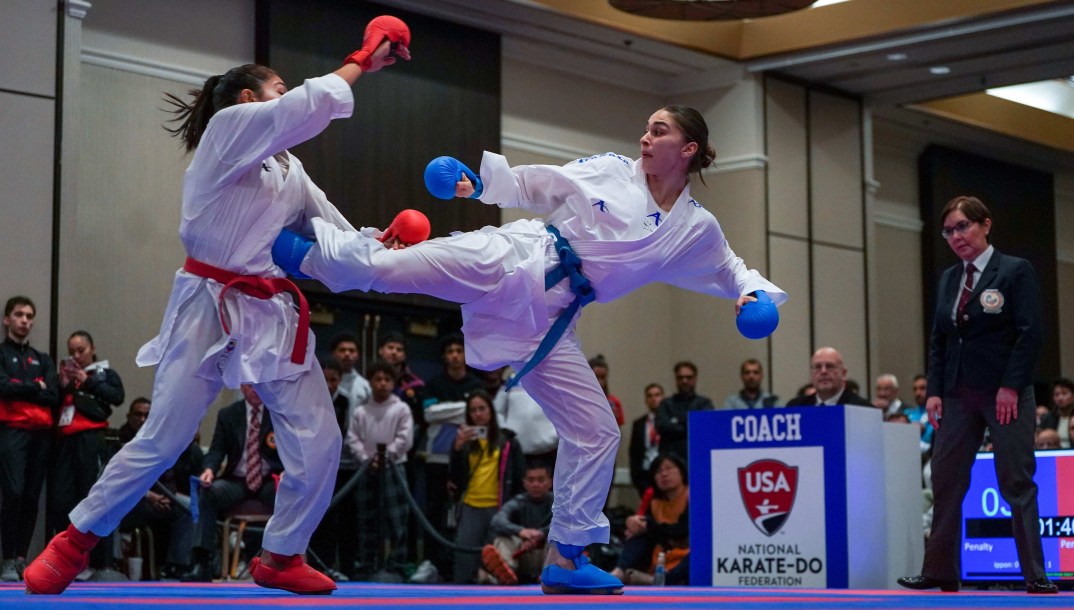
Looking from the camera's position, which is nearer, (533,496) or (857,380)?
(533,496)

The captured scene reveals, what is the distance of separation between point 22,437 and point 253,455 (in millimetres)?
1202

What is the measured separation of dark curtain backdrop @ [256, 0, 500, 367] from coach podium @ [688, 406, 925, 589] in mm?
3947

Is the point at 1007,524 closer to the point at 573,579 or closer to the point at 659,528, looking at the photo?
the point at 659,528

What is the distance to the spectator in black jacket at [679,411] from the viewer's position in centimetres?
946

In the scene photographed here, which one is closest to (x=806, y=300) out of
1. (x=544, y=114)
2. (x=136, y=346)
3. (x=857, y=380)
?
(x=857, y=380)

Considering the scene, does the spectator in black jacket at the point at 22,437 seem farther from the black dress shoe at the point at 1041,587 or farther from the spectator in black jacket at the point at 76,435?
the black dress shoe at the point at 1041,587

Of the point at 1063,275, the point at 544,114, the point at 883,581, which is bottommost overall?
the point at 883,581

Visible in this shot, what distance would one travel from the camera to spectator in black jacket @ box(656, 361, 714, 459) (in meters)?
9.46

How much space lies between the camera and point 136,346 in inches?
359

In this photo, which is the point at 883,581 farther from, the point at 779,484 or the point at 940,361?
the point at 940,361

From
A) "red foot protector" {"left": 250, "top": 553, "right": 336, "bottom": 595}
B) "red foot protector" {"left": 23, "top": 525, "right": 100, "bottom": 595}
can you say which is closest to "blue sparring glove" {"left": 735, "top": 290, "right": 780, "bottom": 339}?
"red foot protector" {"left": 250, "top": 553, "right": 336, "bottom": 595}

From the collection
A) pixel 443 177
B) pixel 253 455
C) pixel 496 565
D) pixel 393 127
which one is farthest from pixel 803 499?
pixel 393 127

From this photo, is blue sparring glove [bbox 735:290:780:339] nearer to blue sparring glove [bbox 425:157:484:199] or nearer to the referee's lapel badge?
blue sparring glove [bbox 425:157:484:199]

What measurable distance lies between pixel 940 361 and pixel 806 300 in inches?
274
